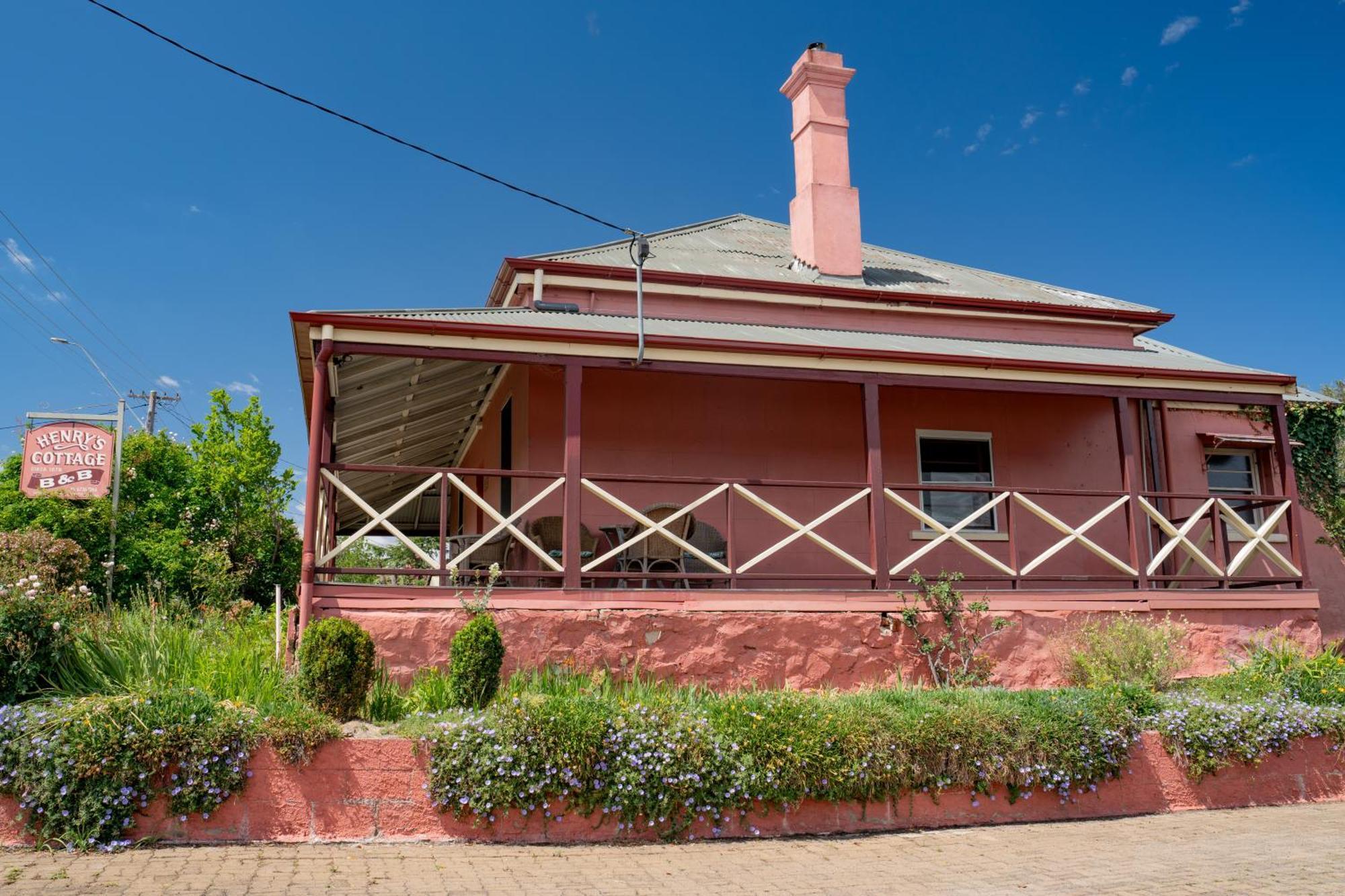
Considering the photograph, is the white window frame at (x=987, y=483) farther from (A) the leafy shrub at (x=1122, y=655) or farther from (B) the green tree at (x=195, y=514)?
(B) the green tree at (x=195, y=514)

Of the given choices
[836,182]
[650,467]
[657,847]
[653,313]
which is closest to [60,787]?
[657,847]

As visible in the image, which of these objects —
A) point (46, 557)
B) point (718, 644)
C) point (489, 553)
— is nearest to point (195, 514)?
point (46, 557)

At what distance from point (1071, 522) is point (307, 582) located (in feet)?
28.9

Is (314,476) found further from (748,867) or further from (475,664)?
(748,867)

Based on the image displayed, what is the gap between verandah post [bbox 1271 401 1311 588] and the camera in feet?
35.0

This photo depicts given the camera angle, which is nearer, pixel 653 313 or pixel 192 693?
pixel 192 693

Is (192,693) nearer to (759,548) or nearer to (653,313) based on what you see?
(759,548)

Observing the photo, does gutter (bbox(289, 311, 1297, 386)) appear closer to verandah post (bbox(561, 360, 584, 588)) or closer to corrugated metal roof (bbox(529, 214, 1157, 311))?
verandah post (bbox(561, 360, 584, 588))

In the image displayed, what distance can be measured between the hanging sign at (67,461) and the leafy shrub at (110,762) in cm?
1081

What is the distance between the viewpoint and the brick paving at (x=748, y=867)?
5.43 meters

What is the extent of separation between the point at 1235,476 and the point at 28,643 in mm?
13349

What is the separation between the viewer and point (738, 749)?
6797 millimetres

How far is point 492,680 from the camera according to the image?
7344 mm

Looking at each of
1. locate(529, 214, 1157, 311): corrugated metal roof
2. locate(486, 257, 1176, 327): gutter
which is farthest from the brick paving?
locate(529, 214, 1157, 311): corrugated metal roof
